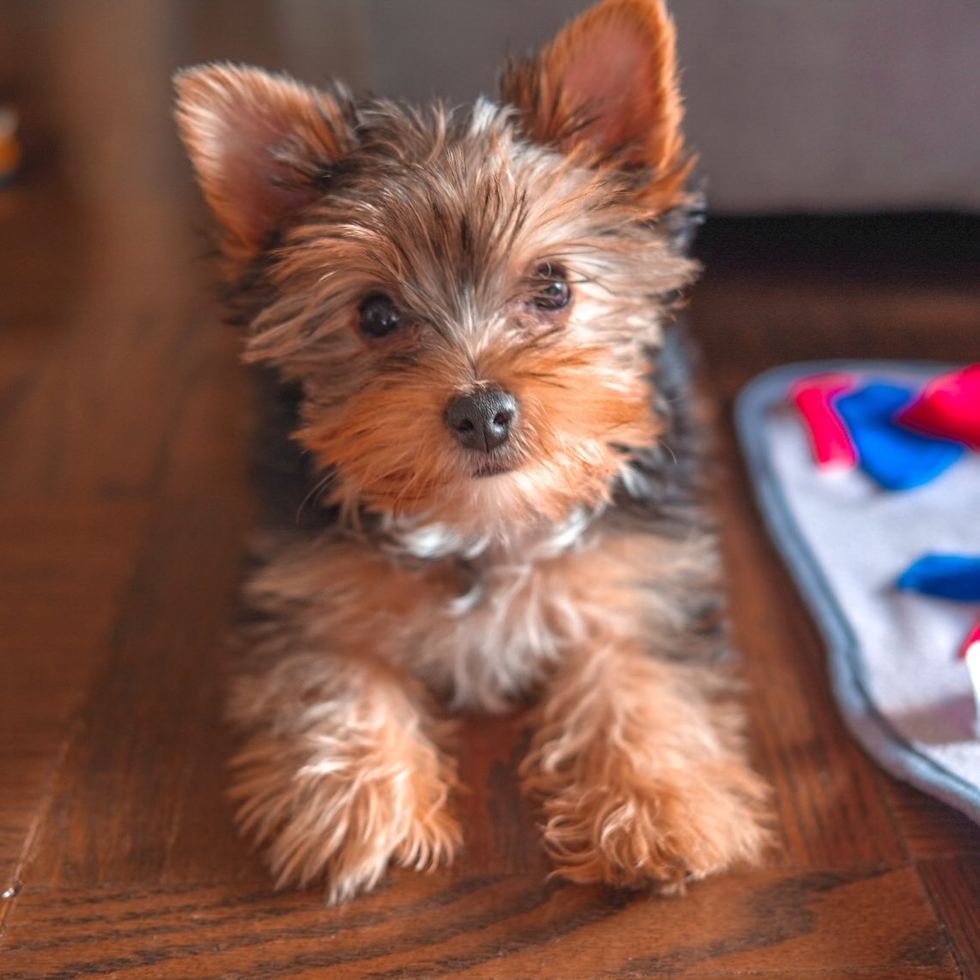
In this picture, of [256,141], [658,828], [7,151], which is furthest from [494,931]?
[7,151]

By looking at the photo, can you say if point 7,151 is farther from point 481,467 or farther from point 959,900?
point 959,900

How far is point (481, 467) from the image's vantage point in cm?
158

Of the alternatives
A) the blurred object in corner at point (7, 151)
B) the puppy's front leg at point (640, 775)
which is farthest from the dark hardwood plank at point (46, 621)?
the blurred object in corner at point (7, 151)

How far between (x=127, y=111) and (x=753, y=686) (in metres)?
4.00

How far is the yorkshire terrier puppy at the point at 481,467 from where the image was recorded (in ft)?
5.34

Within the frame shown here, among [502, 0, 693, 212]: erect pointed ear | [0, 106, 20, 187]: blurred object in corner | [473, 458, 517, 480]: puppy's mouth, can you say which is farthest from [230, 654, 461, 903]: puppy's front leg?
[0, 106, 20, 187]: blurred object in corner

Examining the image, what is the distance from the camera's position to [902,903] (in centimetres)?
162

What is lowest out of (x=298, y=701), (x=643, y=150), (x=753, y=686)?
(x=753, y=686)

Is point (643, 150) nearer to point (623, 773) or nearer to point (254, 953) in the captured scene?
point (623, 773)

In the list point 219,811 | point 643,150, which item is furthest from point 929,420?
point 219,811

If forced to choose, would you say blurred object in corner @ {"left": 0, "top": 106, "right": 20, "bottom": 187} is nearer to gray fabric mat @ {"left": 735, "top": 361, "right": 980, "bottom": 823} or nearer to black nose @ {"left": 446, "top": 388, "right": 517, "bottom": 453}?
gray fabric mat @ {"left": 735, "top": 361, "right": 980, "bottom": 823}

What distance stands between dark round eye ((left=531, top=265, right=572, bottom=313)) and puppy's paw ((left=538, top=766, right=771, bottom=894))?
76 centimetres

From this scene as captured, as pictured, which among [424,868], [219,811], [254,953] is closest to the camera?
[254,953]

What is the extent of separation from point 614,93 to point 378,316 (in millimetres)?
517
